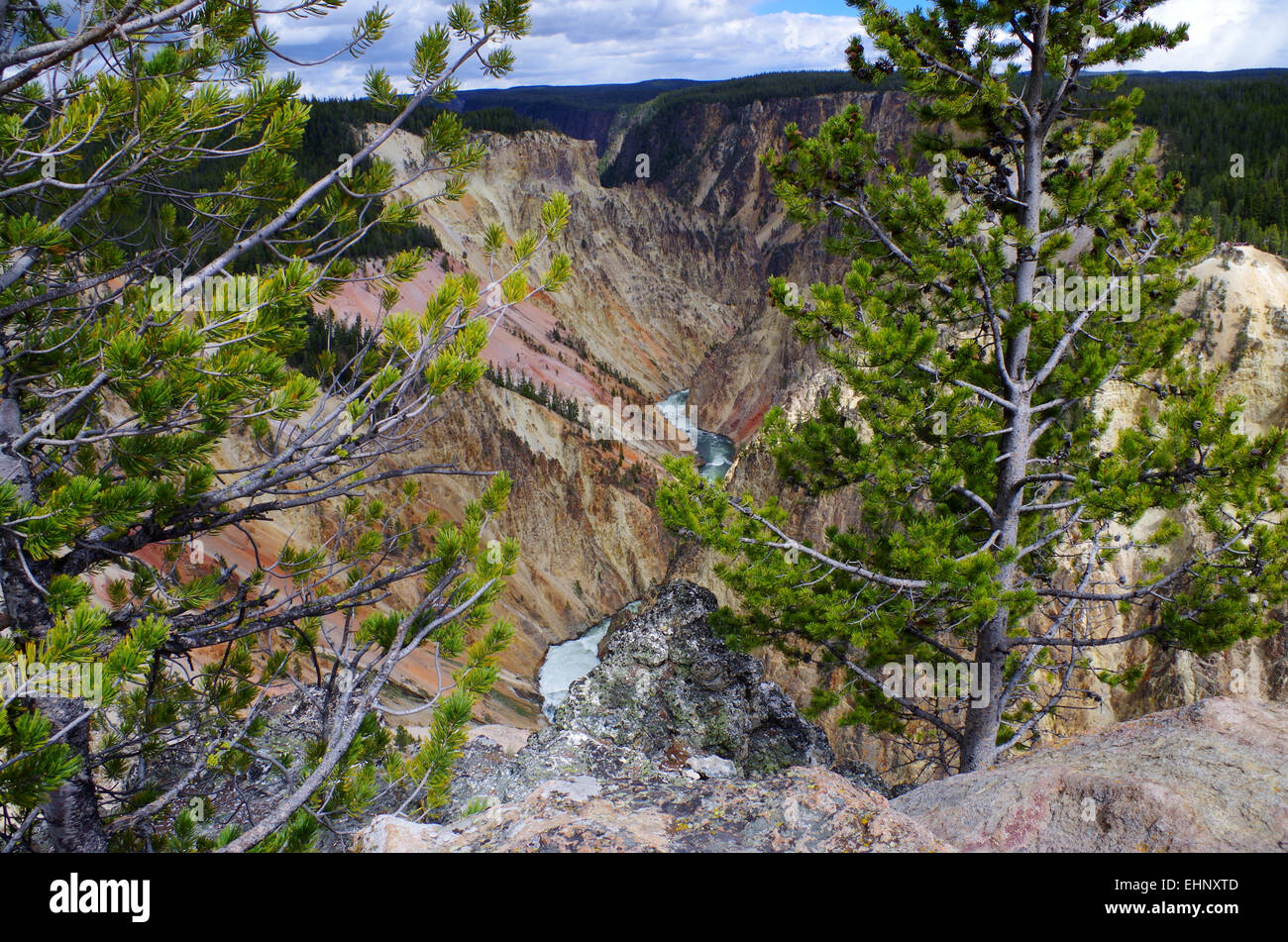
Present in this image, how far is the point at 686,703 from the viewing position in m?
6.75

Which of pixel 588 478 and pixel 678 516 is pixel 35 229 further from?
pixel 588 478

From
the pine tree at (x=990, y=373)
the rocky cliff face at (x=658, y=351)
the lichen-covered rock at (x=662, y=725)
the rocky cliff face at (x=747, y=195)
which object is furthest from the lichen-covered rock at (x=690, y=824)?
the rocky cliff face at (x=747, y=195)

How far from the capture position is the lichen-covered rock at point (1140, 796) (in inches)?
154

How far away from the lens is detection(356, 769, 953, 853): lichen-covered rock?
11.7ft

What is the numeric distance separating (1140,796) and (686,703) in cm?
348

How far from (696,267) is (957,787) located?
8350 cm

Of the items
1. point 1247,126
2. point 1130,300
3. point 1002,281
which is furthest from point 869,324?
point 1247,126

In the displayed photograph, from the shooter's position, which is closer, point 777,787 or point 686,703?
point 777,787

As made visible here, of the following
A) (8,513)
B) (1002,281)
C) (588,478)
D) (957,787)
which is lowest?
(588,478)

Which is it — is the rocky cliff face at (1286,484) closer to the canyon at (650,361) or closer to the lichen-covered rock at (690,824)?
the canyon at (650,361)

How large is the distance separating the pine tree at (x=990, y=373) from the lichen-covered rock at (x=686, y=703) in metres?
0.40

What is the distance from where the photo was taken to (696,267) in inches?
3351

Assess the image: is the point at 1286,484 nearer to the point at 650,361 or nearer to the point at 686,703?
the point at 686,703

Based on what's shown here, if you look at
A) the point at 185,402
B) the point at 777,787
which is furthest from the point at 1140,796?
the point at 185,402
